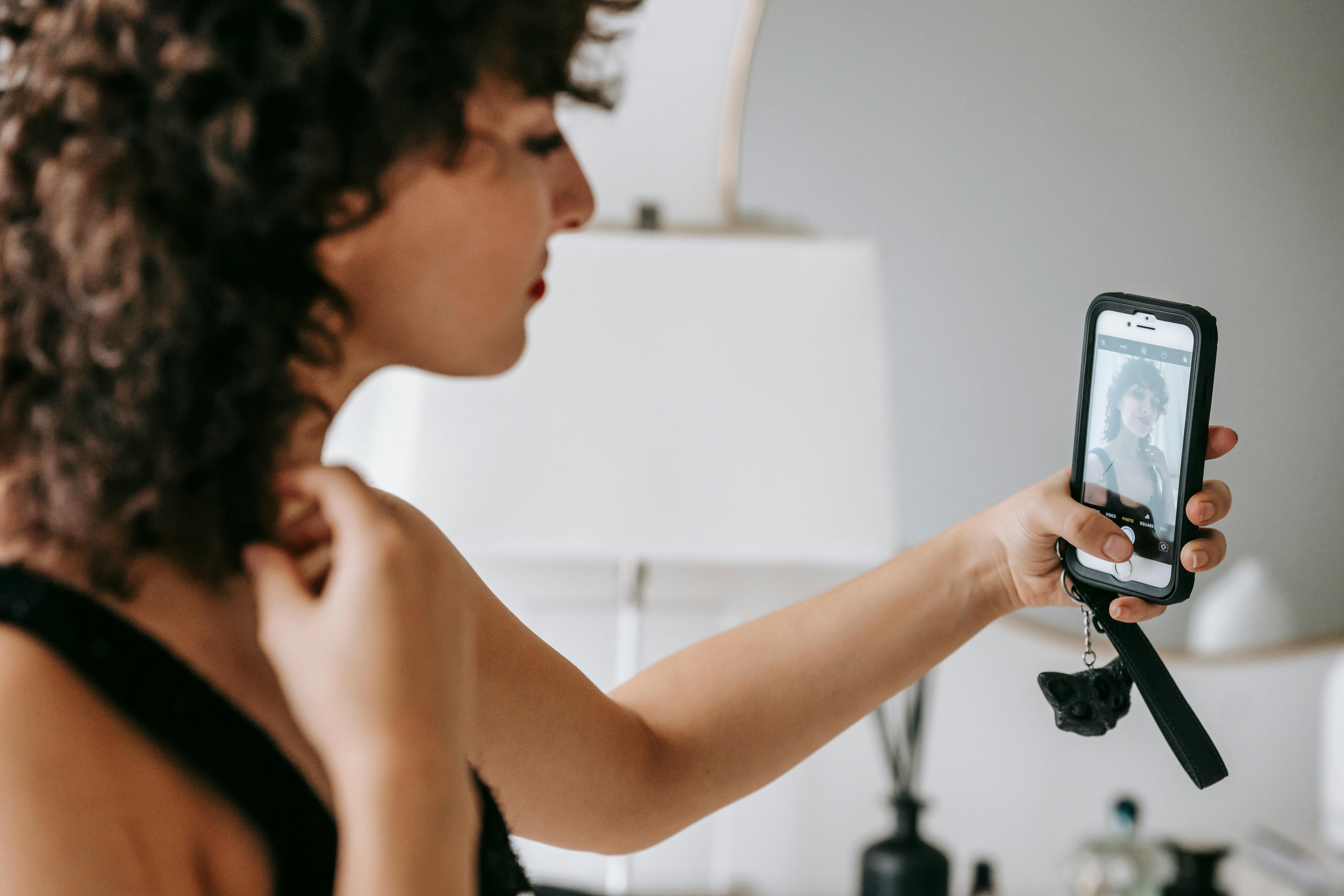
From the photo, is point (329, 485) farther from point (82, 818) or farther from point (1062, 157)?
point (1062, 157)

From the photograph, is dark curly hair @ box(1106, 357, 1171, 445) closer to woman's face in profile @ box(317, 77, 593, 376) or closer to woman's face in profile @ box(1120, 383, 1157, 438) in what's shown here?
woman's face in profile @ box(1120, 383, 1157, 438)

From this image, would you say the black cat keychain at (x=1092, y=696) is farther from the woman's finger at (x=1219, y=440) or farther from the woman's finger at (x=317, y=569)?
the woman's finger at (x=317, y=569)

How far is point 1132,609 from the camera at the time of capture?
0.58 meters

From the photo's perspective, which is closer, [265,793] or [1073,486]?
[265,793]

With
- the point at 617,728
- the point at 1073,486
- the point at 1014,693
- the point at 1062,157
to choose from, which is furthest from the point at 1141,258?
the point at 617,728

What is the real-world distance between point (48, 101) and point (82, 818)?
0.26 metres

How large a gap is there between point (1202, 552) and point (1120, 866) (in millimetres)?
768

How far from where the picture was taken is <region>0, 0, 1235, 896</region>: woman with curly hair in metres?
0.36

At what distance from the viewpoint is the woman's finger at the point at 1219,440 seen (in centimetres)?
55

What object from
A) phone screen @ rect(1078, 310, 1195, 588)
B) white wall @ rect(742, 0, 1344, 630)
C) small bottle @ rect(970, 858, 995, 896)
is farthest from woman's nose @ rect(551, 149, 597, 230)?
small bottle @ rect(970, 858, 995, 896)

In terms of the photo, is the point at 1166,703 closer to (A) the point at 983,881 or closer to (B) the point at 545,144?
(B) the point at 545,144

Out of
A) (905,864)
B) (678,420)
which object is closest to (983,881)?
(905,864)

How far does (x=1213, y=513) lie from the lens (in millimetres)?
542

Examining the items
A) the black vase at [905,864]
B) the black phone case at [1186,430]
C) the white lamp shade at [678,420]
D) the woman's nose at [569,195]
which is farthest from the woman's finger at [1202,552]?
the black vase at [905,864]
